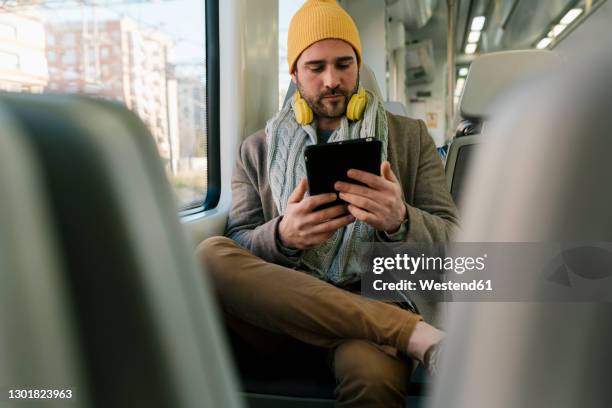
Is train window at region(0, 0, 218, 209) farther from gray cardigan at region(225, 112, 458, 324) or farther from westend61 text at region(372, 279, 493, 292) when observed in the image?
westend61 text at region(372, 279, 493, 292)

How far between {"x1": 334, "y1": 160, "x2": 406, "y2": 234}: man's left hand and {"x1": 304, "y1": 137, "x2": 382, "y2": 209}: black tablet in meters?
0.02

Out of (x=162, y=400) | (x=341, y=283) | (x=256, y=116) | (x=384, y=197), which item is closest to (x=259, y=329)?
(x=341, y=283)

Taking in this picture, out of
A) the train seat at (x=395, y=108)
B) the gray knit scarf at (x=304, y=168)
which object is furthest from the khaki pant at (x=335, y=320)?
the train seat at (x=395, y=108)

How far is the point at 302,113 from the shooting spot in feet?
5.46

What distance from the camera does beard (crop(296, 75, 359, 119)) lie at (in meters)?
1.68

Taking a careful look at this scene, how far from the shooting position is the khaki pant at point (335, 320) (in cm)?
107

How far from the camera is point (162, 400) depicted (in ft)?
0.99

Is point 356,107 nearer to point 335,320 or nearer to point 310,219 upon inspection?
point 310,219

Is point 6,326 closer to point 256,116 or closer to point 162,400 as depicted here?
point 162,400

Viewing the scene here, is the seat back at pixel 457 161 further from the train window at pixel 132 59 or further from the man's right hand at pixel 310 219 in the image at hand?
the train window at pixel 132 59

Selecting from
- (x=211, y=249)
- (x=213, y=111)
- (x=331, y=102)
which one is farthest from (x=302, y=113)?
(x=213, y=111)

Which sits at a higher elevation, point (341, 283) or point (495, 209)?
point (495, 209)

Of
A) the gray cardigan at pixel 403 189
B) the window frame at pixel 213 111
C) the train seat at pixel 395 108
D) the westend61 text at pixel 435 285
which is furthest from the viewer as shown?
the train seat at pixel 395 108

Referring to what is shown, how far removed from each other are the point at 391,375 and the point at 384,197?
38 centimetres
